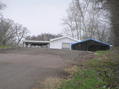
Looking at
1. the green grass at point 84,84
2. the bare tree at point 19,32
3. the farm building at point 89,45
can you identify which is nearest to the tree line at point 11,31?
the bare tree at point 19,32

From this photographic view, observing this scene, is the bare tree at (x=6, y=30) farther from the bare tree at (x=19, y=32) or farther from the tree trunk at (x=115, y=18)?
the tree trunk at (x=115, y=18)

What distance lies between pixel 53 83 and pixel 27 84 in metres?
0.78

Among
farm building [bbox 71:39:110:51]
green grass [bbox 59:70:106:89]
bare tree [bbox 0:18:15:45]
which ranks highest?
bare tree [bbox 0:18:15:45]

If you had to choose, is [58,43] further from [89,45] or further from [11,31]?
[11,31]

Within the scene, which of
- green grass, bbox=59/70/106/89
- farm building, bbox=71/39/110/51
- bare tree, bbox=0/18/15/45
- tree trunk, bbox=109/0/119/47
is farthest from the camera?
bare tree, bbox=0/18/15/45

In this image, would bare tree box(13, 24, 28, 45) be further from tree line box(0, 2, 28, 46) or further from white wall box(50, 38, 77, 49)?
white wall box(50, 38, 77, 49)

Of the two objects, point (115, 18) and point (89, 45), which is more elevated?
point (115, 18)

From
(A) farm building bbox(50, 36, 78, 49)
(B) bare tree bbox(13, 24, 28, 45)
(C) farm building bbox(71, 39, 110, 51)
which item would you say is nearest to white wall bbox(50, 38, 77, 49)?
(A) farm building bbox(50, 36, 78, 49)

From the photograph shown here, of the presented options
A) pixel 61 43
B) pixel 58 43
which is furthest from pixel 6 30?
pixel 61 43

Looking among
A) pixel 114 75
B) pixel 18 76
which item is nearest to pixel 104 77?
pixel 114 75

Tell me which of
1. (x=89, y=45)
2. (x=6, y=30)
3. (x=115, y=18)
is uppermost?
(x=6, y=30)

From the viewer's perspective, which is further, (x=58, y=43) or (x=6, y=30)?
(x=6, y=30)

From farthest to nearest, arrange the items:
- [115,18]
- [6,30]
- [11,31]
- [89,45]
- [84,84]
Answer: [11,31], [6,30], [89,45], [115,18], [84,84]

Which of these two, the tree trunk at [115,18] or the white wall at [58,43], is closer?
the tree trunk at [115,18]
